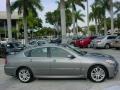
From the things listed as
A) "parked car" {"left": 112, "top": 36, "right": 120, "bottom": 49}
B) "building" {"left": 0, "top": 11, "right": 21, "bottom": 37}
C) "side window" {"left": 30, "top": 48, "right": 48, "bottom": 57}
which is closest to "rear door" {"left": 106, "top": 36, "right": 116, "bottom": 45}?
"parked car" {"left": 112, "top": 36, "right": 120, "bottom": 49}

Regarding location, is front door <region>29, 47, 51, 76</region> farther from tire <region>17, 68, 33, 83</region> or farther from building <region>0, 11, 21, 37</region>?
building <region>0, 11, 21, 37</region>

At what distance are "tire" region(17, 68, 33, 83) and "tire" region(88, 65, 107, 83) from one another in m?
2.36

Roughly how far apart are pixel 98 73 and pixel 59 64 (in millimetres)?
1494

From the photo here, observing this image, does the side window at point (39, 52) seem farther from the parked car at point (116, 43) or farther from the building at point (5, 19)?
the building at point (5, 19)

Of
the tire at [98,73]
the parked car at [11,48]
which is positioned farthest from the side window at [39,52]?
the parked car at [11,48]

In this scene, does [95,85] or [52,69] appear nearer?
[95,85]

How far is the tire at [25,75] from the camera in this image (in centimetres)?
1203

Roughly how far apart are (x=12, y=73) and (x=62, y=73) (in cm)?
204

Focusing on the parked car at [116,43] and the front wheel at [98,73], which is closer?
the front wheel at [98,73]

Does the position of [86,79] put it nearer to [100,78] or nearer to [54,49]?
[100,78]

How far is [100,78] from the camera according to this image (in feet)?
37.4

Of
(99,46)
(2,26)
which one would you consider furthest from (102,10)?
(2,26)

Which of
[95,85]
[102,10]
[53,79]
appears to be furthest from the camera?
[102,10]

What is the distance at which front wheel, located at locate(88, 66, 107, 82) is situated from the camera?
11.4 m
